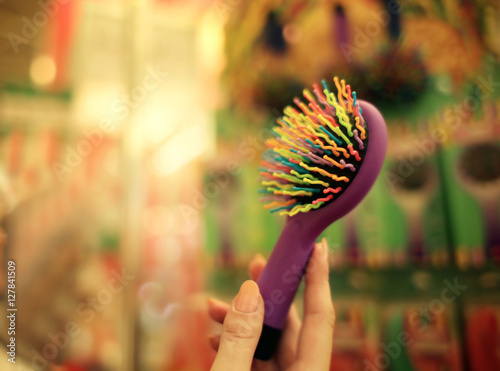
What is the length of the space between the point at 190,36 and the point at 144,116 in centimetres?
25

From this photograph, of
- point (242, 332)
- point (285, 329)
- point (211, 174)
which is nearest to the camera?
point (242, 332)

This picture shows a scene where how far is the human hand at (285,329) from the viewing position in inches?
12.7

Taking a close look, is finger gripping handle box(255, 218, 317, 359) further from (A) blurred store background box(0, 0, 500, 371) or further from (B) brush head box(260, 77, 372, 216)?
(A) blurred store background box(0, 0, 500, 371)

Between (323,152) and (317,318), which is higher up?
(323,152)

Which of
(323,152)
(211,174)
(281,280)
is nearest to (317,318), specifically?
(281,280)

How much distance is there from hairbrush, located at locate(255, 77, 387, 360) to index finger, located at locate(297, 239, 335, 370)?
0.02 meters

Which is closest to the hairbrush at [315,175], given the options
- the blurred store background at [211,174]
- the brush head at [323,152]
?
the brush head at [323,152]

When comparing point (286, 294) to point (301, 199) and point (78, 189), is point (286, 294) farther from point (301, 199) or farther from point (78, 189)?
point (78, 189)

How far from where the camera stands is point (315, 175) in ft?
1.22

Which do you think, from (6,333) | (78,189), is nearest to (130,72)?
(78,189)

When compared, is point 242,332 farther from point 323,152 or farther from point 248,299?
point 323,152

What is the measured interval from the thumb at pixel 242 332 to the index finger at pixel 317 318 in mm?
72

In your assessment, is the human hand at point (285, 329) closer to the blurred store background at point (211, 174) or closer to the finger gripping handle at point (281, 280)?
the finger gripping handle at point (281, 280)

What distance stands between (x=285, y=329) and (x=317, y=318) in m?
0.08
